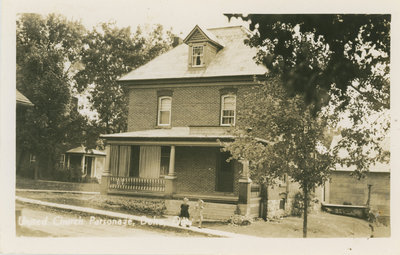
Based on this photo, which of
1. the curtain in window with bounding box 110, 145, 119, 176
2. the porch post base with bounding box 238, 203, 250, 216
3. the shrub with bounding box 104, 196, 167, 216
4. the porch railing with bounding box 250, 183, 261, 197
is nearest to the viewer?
the shrub with bounding box 104, 196, 167, 216

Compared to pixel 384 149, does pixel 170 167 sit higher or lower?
lower

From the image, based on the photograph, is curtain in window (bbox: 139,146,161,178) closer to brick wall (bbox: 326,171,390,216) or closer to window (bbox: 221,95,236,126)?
window (bbox: 221,95,236,126)

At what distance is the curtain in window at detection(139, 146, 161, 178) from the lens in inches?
702

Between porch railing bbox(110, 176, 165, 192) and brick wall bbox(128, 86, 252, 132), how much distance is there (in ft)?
10.1

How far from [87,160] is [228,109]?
19852 millimetres

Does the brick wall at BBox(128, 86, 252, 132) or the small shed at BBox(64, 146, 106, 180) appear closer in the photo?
the brick wall at BBox(128, 86, 252, 132)

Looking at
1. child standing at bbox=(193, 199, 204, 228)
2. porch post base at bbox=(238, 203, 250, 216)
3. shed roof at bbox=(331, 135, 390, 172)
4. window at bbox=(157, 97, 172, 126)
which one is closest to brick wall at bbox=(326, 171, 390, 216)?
shed roof at bbox=(331, 135, 390, 172)

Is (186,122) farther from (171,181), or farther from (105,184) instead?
(105,184)

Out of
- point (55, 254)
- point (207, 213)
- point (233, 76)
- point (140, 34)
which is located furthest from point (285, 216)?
point (55, 254)

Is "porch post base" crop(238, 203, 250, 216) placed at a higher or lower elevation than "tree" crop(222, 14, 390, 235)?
lower

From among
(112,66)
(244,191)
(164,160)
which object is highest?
(112,66)

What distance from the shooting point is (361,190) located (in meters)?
15.1

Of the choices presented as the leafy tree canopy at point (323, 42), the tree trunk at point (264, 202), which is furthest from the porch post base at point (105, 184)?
the leafy tree canopy at point (323, 42)

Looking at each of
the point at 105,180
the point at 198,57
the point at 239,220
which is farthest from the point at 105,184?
the point at 198,57
